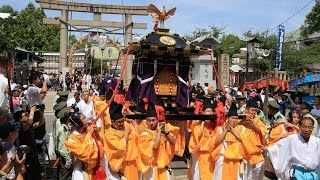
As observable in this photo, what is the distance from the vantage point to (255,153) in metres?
6.29

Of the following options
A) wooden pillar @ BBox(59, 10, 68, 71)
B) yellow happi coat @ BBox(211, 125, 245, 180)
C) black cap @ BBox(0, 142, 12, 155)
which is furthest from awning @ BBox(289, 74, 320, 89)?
black cap @ BBox(0, 142, 12, 155)

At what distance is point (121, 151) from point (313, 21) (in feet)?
Answer: 89.0

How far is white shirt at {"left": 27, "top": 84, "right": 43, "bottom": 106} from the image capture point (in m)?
7.18

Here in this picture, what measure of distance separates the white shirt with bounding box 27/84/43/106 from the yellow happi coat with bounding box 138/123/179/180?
7.88 ft

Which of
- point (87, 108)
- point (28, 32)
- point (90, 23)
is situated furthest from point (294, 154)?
point (90, 23)

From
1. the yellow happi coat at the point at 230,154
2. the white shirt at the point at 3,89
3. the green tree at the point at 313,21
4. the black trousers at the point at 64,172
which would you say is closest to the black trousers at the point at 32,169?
the black trousers at the point at 64,172

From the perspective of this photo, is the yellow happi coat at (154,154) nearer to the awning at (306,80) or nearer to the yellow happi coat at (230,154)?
the yellow happi coat at (230,154)

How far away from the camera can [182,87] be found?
409 inches

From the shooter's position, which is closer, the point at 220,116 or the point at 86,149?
the point at 86,149

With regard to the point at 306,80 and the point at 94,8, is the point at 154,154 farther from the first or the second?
the point at 94,8

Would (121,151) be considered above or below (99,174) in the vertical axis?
above

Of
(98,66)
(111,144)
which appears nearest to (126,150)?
(111,144)

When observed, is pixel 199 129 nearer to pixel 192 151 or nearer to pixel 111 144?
pixel 192 151

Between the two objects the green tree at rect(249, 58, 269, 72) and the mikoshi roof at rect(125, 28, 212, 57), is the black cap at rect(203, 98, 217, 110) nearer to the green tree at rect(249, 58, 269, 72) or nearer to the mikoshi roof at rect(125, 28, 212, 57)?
the mikoshi roof at rect(125, 28, 212, 57)
